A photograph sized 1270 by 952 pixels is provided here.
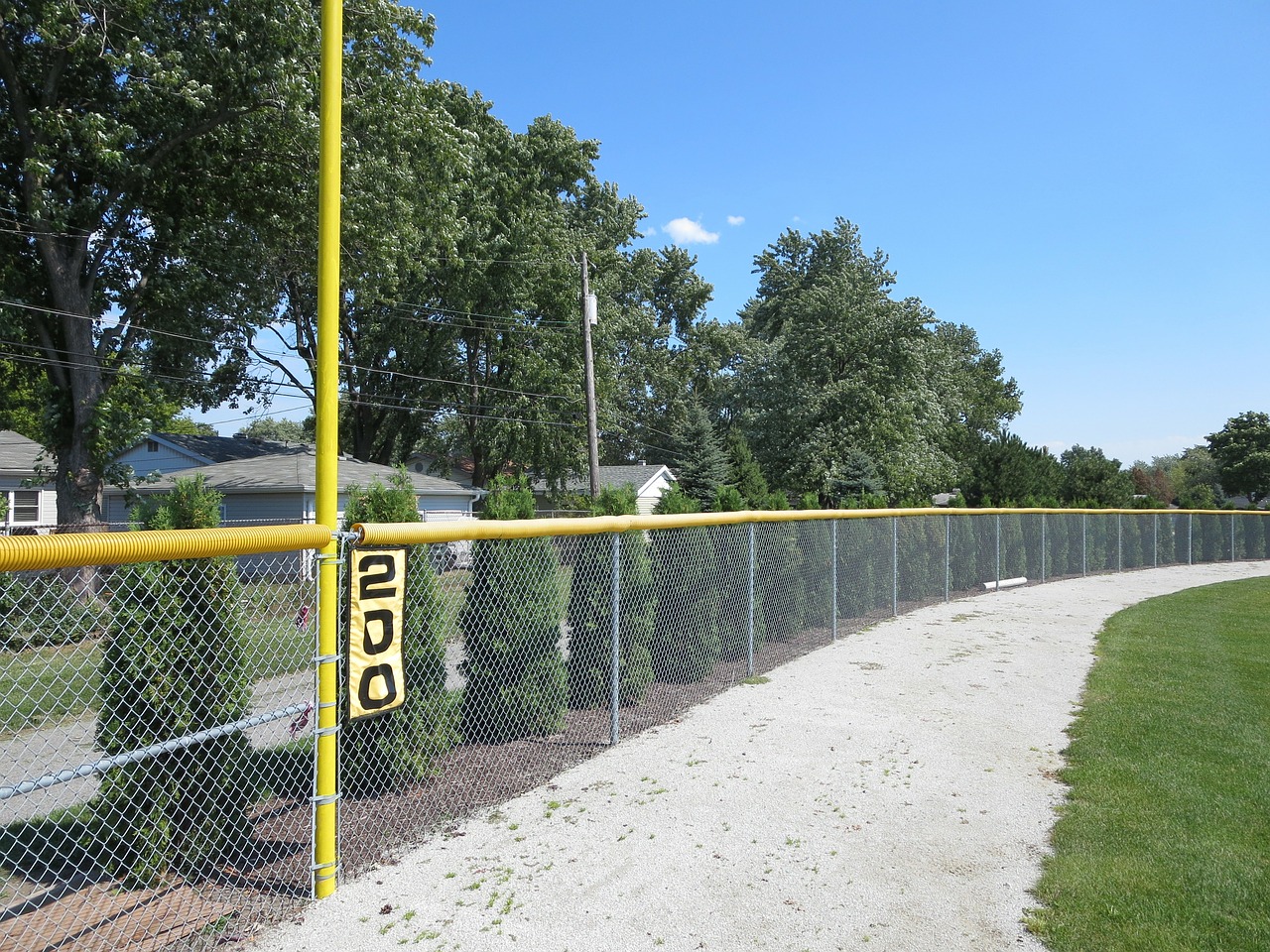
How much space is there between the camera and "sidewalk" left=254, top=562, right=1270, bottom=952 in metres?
3.55

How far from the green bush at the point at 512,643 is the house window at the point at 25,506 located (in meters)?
23.2

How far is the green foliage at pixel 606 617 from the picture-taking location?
7.02m

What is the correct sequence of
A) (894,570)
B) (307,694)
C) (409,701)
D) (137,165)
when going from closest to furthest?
(409,701) → (307,694) → (894,570) → (137,165)

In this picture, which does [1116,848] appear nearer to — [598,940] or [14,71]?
[598,940]

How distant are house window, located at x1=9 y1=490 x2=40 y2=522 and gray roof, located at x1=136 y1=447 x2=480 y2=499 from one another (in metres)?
2.61

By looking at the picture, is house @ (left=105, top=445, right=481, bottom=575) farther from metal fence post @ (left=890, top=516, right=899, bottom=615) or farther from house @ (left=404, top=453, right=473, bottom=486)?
metal fence post @ (left=890, top=516, right=899, bottom=615)

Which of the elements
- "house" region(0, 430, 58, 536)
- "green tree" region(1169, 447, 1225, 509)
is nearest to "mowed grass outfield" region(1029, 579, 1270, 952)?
"house" region(0, 430, 58, 536)

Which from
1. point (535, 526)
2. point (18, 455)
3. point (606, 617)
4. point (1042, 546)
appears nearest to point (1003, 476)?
point (1042, 546)

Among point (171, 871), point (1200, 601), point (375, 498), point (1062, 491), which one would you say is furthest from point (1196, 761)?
point (1062, 491)

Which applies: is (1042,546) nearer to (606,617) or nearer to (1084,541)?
(1084,541)

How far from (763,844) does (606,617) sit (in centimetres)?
291

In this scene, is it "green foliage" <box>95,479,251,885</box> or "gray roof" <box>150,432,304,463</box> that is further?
"gray roof" <box>150,432,304,463</box>

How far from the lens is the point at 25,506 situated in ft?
76.8

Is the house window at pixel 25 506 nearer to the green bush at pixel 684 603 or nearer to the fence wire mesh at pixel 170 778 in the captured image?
the green bush at pixel 684 603
